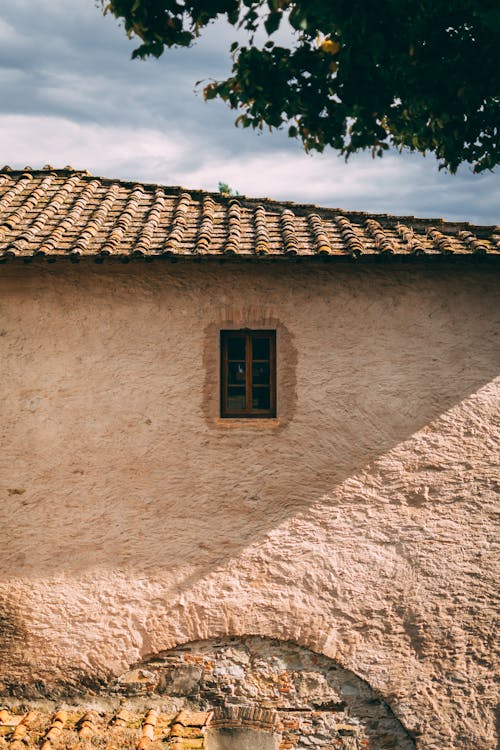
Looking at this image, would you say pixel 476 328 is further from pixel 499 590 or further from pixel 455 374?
pixel 499 590

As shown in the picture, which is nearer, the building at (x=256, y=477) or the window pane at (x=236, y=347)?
the building at (x=256, y=477)

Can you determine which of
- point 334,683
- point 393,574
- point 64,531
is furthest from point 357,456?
point 64,531

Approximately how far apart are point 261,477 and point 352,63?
12.9 ft

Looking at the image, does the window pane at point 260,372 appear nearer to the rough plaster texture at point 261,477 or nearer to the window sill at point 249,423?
the rough plaster texture at point 261,477

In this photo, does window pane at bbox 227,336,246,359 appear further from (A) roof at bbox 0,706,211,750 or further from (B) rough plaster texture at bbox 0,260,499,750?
(A) roof at bbox 0,706,211,750

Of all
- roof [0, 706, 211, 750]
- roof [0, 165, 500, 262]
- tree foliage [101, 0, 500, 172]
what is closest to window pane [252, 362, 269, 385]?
roof [0, 165, 500, 262]

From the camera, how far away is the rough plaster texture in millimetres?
7203

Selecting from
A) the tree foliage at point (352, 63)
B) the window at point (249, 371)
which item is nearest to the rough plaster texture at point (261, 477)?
the window at point (249, 371)

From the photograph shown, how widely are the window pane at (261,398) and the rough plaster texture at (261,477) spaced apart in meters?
0.17

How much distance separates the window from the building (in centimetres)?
2

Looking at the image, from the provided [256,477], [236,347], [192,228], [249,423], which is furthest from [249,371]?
[192,228]

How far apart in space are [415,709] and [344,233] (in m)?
4.82

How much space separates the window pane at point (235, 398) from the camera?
24.7ft

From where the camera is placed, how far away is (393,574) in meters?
7.27
